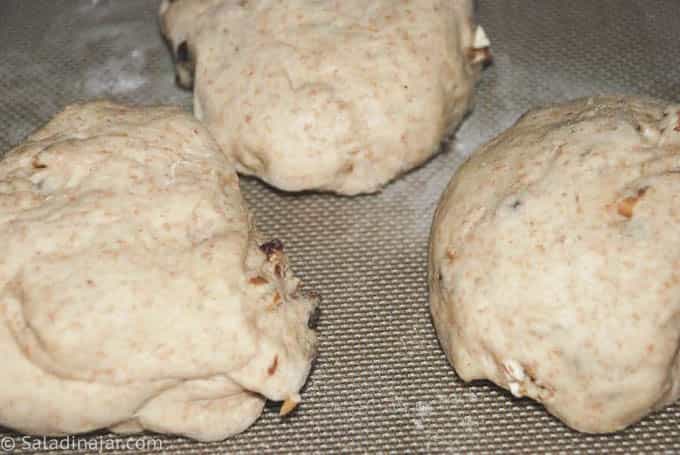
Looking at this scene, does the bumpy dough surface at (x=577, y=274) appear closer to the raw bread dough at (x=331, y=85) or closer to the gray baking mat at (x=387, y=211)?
the gray baking mat at (x=387, y=211)

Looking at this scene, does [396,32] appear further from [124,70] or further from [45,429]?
[45,429]

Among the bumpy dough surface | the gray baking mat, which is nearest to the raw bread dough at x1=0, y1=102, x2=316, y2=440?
the gray baking mat

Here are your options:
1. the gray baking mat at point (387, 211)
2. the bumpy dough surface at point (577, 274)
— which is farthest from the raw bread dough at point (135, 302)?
the bumpy dough surface at point (577, 274)

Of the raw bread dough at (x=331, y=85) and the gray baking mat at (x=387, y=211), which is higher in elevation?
the raw bread dough at (x=331, y=85)

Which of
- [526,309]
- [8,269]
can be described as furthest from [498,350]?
[8,269]

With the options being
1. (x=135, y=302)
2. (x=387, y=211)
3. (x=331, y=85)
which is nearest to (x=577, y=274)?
(x=387, y=211)
